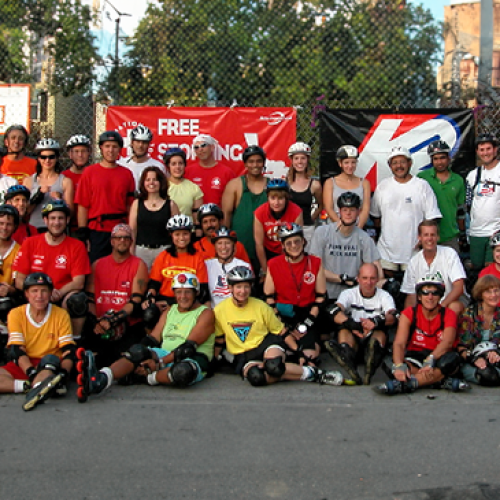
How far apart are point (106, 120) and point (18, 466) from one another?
4.90m

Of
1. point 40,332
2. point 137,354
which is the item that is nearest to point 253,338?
point 137,354

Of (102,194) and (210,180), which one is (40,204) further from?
(210,180)

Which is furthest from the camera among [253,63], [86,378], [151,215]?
[253,63]

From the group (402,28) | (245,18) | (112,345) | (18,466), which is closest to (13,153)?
(112,345)

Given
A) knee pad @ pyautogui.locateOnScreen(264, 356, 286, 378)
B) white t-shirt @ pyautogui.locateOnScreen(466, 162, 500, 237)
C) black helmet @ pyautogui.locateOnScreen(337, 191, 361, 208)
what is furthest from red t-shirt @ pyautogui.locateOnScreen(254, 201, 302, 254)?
white t-shirt @ pyautogui.locateOnScreen(466, 162, 500, 237)

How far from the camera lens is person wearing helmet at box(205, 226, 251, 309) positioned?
6.30 metres

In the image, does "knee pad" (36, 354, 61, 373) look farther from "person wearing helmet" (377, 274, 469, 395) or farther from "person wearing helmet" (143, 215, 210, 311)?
"person wearing helmet" (377, 274, 469, 395)

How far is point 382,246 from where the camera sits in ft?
23.1

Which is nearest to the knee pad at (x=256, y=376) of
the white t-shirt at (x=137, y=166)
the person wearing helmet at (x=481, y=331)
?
the person wearing helmet at (x=481, y=331)

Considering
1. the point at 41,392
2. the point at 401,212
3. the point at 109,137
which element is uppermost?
the point at 109,137

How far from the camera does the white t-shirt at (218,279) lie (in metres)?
6.32

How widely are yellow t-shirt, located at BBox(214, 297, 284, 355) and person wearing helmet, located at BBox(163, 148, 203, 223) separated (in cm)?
141

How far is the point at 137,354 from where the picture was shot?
536 cm

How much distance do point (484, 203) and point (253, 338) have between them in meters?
2.93
